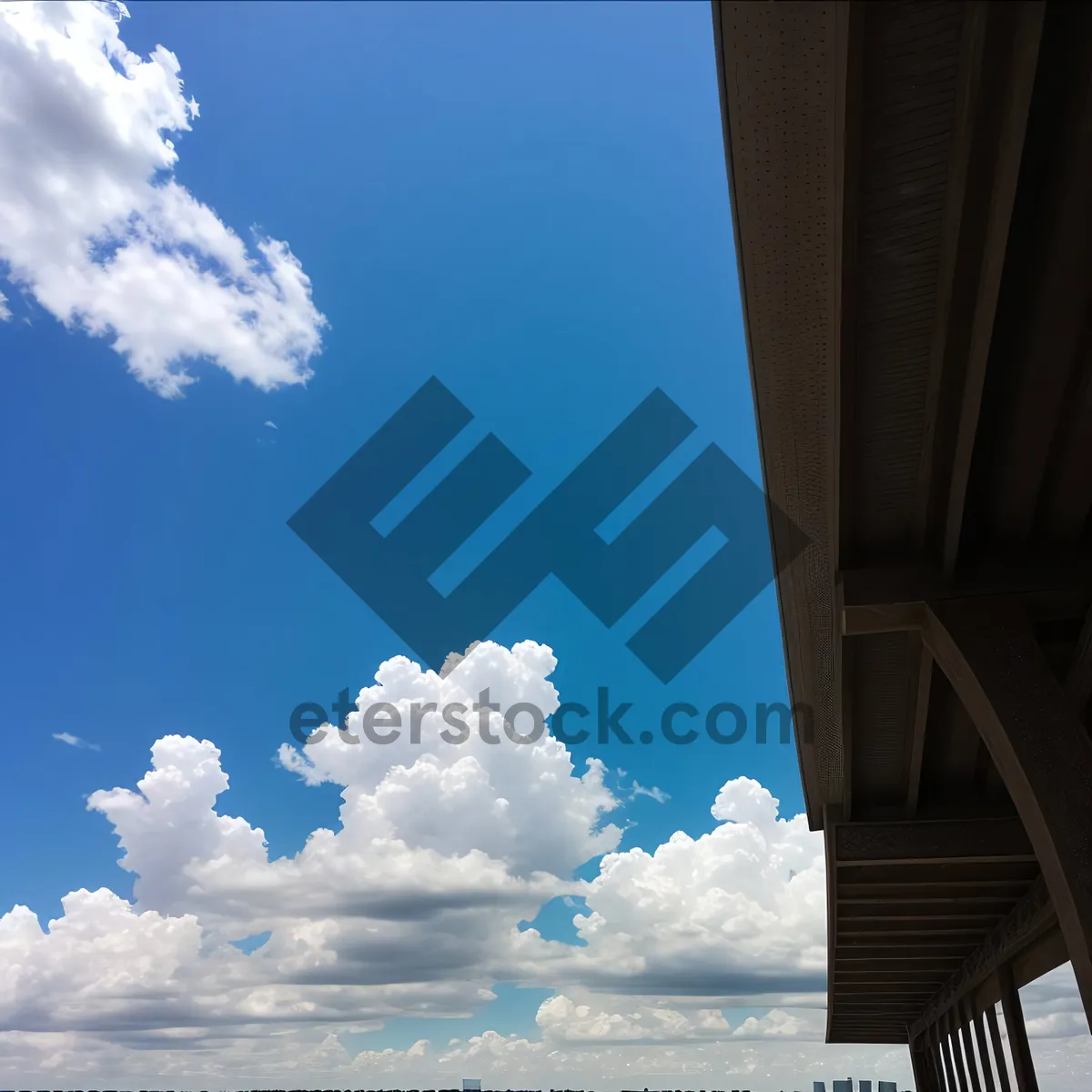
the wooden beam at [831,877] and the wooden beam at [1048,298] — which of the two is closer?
the wooden beam at [1048,298]

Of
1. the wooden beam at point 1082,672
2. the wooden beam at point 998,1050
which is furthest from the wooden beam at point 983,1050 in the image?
the wooden beam at point 1082,672

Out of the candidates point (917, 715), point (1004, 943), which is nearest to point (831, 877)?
point (1004, 943)

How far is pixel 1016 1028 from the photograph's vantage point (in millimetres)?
21266

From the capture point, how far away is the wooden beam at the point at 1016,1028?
69.8 ft

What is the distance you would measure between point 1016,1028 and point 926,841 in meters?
9.12

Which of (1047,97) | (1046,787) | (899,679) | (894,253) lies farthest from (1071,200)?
(899,679)

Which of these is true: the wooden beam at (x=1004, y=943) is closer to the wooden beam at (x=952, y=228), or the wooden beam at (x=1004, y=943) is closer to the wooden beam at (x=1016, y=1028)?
the wooden beam at (x=1016, y=1028)

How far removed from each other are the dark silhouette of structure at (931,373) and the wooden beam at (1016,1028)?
915 centimetres

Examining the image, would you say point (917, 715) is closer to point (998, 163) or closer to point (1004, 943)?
point (998, 163)

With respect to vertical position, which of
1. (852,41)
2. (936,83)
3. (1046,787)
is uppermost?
(936,83)

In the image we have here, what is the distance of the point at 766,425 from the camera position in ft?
26.1

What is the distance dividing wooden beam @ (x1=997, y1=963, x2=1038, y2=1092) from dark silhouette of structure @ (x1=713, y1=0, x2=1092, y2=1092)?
9.15m

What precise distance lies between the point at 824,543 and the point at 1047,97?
4920 mm

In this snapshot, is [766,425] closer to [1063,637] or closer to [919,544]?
[919,544]
